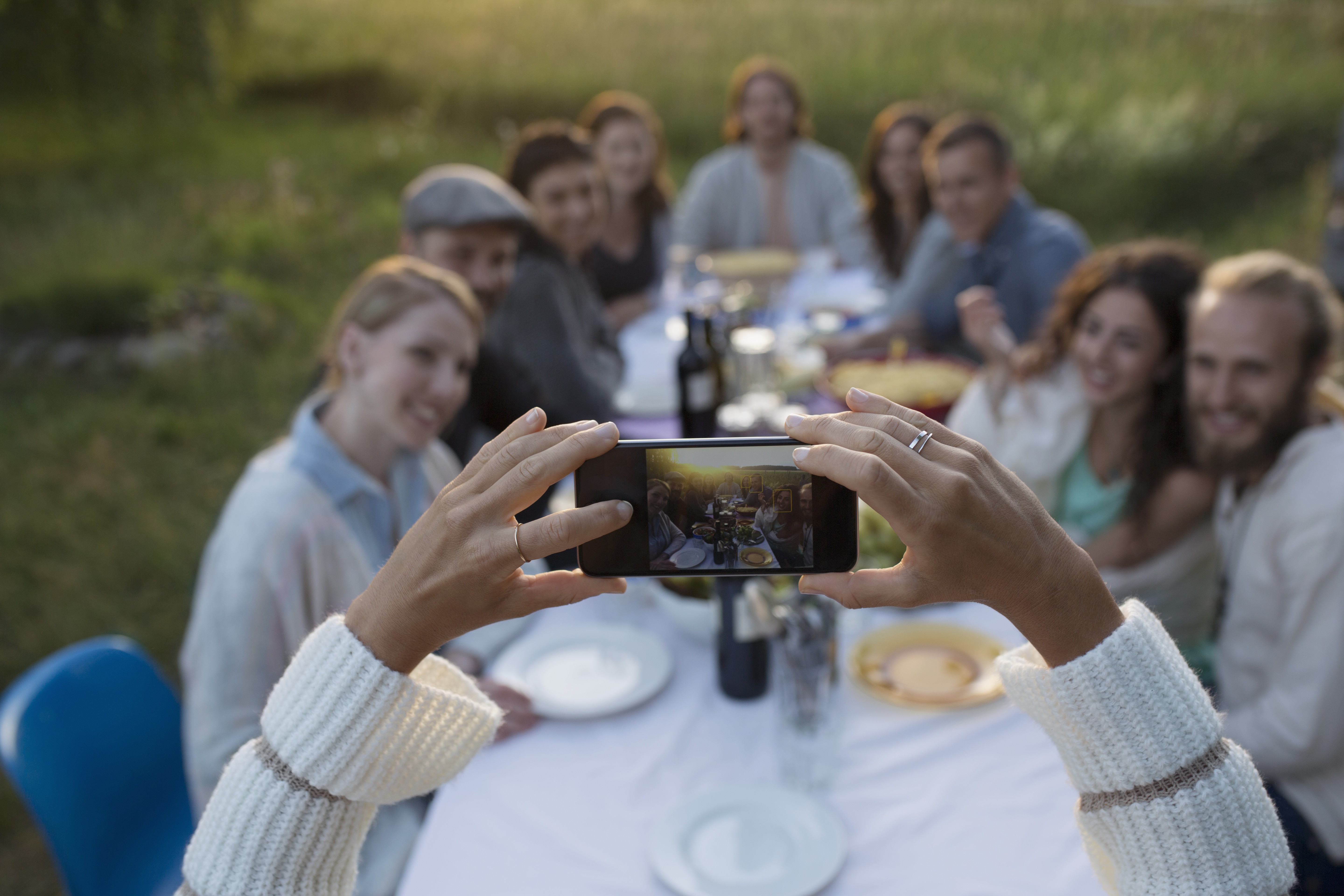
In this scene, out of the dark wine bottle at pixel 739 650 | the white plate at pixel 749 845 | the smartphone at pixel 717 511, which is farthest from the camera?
the dark wine bottle at pixel 739 650

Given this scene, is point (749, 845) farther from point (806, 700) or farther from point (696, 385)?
point (696, 385)

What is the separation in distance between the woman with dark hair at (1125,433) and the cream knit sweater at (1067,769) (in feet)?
4.92

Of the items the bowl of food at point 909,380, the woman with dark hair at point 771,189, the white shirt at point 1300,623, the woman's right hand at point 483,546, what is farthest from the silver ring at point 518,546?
the woman with dark hair at point 771,189

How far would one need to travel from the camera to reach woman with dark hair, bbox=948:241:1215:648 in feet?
7.49

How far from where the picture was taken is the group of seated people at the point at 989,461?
168cm

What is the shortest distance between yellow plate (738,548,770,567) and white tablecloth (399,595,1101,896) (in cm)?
62

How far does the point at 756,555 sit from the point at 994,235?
3.14 metres

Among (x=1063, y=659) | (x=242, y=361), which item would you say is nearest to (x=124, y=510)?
(x=242, y=361)

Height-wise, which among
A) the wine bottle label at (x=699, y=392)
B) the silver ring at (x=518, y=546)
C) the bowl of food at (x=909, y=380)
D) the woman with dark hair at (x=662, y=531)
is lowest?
the bowl of food at (x=909, y=380)

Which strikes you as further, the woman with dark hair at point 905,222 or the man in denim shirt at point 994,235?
the woman with dark hair at point 905,222

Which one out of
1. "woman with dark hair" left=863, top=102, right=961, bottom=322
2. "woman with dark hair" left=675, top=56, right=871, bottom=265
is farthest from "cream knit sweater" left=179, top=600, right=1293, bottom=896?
"woman with dark hair" left=675, top=56, right=871, bottom=265

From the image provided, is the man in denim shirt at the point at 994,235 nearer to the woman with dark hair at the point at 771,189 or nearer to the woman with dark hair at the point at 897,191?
the woman with dark hair at the point at 897,191

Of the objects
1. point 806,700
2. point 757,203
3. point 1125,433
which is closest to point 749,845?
point 806,700

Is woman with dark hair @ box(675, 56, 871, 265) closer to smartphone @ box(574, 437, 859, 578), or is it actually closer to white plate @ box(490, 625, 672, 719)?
white plate @ box(490, 625, 672, 719)
